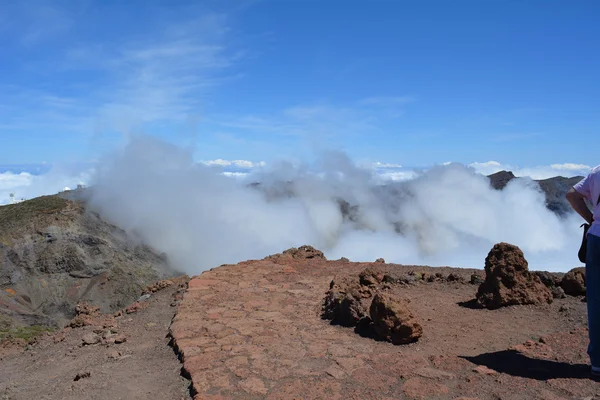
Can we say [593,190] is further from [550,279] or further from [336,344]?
[550,279]

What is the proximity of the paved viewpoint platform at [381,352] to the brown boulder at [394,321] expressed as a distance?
0.40 ft

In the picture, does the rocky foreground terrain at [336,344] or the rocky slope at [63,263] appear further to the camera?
the rocky slope at [63,263]

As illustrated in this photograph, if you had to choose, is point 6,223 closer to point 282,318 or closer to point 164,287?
point 164,287

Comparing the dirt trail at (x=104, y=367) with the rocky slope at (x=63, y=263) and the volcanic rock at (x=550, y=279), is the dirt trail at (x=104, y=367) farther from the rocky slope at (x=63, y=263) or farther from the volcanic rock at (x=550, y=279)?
the rocky slope at (x=63, y=263)

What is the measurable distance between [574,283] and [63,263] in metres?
23.5

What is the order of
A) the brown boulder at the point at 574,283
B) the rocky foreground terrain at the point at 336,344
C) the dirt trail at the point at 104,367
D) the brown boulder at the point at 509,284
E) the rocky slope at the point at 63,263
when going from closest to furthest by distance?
the rocky foreground terrain at the point at 336,344, the dirt trail at the point at 104,367, the brown boulder at the point at 509,284, the brown boulder at the point at 574,283, the rocky slope at the point at 63,263

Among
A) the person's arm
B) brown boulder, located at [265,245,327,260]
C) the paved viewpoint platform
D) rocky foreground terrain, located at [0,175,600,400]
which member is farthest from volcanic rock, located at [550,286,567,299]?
brown boulder, located at [265,245,327,260]

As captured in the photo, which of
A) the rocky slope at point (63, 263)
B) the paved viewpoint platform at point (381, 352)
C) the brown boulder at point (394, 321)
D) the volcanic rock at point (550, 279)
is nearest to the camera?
the paved viewpoint platform at point (381, 352)

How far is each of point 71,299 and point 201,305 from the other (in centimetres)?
1763

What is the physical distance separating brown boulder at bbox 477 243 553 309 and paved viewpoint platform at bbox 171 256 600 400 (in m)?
0.19

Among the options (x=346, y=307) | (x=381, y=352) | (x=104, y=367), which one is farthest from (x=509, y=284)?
(x=104, y=367)

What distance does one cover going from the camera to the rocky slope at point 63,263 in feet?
71.4

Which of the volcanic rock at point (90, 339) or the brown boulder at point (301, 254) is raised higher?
the brown boulder at point (301, 254)

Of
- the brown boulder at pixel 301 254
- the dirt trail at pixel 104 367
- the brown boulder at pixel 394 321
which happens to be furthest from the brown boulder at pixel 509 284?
the brown boulder at pixel 301 254
